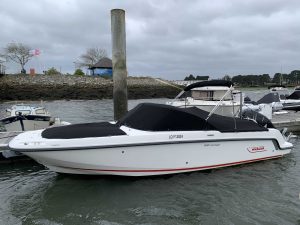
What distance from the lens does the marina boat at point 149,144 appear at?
6.57m

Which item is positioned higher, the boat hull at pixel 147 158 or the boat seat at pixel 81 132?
the boat seat at pixel 81 132

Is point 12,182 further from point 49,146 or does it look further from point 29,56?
point 29,56

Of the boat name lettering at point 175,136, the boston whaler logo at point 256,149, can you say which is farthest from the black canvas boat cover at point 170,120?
the boston whaler logo at point 256,149

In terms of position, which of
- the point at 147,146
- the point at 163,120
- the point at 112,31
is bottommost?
the point at 147,146

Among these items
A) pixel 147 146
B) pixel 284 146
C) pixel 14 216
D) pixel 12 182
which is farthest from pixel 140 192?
pixel 284 146

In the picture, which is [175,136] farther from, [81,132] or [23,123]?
[23,123]

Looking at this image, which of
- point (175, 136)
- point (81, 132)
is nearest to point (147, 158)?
point (175, 136)

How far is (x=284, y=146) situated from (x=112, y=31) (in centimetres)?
640

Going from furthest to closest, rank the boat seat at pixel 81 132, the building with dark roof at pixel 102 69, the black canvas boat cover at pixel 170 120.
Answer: the building with dark roof at pixel 102 69 < the black canvas boat cover at pixel 170 120 < the boat seat at pixel 81 132

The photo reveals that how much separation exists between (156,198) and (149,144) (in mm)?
1137

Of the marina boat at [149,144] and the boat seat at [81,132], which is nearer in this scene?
the marina boat at [149,144]

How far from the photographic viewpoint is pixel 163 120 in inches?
287

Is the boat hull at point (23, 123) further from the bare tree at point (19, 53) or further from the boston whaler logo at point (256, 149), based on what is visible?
the bare tree at point (19, 53)

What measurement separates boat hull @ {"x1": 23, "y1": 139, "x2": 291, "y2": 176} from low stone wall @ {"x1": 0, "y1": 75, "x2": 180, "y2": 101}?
32807 millimetres
